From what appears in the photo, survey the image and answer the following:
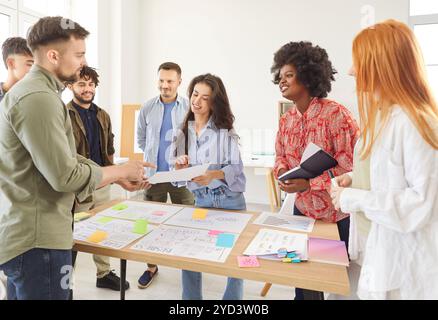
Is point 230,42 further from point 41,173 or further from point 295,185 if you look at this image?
point 41,173

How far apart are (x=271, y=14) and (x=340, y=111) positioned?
3790mm

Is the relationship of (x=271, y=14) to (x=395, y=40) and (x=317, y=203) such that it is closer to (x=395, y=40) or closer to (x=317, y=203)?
(x=317, y=203)

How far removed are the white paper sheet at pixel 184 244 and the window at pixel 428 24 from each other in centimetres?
437

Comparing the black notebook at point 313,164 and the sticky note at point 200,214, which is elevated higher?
the black notebook at point 313,164

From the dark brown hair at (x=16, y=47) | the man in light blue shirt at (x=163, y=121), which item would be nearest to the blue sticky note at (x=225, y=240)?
the man in light blue shirt at (x=163, y=121)

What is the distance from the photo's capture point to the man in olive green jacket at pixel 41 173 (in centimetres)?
104

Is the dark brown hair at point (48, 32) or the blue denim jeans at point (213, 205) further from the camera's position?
the blue denim jeans at point (213, 205)

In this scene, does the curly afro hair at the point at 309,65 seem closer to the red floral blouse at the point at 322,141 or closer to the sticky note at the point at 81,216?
the red floral blouse at the point at 322,141

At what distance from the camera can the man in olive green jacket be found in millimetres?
1037

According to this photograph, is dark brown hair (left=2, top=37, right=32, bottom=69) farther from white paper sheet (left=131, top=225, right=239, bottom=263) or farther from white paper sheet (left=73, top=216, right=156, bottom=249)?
white paper sheet (left=131, top=225, right=239, bottom=263)

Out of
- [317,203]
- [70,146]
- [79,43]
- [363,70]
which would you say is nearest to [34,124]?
[70,146]

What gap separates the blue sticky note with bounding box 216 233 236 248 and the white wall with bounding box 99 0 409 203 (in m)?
3.72

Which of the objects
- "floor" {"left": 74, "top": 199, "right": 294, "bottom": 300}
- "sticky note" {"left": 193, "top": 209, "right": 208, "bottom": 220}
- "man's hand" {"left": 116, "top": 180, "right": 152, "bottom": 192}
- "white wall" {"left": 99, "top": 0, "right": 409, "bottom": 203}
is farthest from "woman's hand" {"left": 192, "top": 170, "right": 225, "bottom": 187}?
"white wall" {"left": 99, "top": 0, "right": 409, "bottom": 203}

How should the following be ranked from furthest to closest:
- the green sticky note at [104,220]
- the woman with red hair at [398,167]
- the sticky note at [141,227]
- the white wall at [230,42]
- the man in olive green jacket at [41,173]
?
1. the white wall at [230,42]
2. the green sticky note at [104,220]
3. the sticky note at [141,227]
4. the man in olive green jacket at [41,173]
5. the woman with red hair at [398,167]
